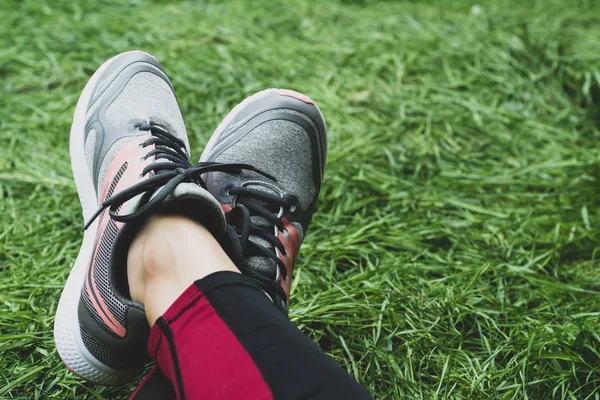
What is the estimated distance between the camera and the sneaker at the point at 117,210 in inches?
39.6

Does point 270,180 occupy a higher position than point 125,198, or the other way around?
point 125,198

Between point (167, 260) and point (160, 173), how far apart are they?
0.21 m

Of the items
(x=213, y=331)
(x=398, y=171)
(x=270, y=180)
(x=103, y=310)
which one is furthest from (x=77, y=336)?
(x=398, y=171)

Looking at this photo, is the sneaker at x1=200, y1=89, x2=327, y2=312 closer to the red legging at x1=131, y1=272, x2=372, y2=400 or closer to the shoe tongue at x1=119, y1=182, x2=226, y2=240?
the shoe tongue at x1=119, y1=182, x2=226, y2=240

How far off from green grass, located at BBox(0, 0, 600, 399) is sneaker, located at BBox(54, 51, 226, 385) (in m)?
0.09

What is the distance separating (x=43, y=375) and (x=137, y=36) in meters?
1.76

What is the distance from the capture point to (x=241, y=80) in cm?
230

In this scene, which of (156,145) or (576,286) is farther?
(576,286)

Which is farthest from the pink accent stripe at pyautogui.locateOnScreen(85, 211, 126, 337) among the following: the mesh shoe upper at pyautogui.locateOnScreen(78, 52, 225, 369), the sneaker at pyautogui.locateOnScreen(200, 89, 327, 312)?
the sneaker at pyautogui.locateOnScreen(200, 89, 327, 312)

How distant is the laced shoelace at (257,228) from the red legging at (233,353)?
6.6 inches

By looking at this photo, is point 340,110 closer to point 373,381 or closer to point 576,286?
point 576,286

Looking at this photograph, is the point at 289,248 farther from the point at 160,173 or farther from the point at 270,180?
the point at 160,173

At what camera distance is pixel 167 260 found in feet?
3.13

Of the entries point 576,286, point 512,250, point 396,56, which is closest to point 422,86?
point 396,56
